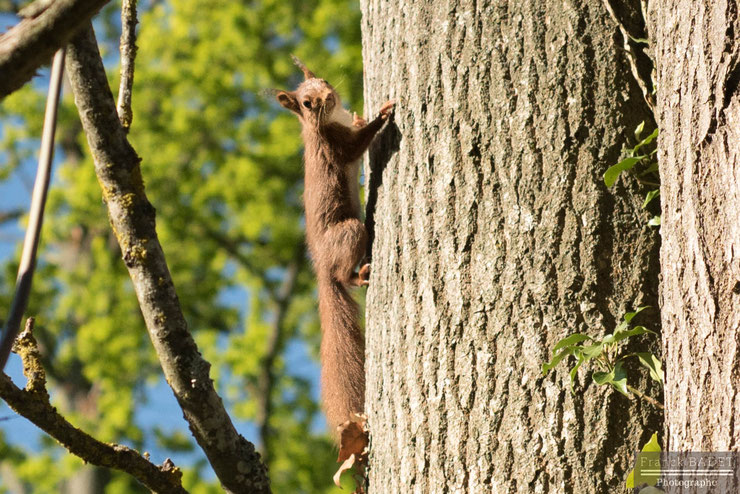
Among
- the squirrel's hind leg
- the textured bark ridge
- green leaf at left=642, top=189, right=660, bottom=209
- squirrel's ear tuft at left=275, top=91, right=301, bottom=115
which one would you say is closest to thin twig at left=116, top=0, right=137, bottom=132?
the textured bark ridge

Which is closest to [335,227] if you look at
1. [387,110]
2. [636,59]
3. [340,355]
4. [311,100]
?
[340,355]

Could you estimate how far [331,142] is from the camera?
13.1 ft

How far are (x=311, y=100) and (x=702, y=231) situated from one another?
282 cm

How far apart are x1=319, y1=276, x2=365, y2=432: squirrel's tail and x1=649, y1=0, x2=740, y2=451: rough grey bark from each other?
1.59m

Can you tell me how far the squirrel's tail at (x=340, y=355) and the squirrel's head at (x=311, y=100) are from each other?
950 millimetres

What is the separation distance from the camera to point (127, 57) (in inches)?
101

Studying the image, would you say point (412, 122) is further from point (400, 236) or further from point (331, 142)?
point (331, 142)

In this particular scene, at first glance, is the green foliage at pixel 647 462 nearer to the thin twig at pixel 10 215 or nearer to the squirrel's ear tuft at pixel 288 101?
the squirrel's ear tuft at pixel 288 101

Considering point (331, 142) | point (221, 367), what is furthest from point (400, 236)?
point (221, 367)

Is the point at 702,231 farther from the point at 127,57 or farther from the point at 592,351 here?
the point at 127,57

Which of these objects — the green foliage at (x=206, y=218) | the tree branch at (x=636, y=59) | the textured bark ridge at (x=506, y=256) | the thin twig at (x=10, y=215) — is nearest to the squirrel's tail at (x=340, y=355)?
the textured bark ridge at (x=506, y=256)

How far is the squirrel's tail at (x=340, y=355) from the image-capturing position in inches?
126

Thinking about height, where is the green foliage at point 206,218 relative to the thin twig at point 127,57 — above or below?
above

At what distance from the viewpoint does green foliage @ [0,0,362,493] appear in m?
12.3
